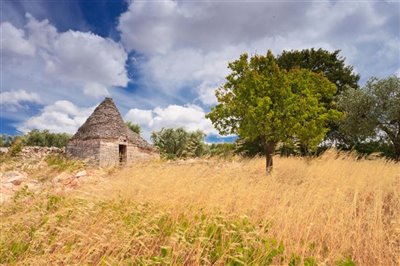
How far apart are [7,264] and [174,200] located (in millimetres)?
2284

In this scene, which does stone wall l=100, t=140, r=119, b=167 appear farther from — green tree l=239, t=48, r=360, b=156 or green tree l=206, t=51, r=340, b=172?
green tree l=239, t=48, r=360, b=156

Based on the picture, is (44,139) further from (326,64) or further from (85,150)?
(326,64)

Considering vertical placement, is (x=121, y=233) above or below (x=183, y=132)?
below

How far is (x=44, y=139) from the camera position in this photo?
143 feet

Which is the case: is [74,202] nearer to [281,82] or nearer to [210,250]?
[210,250]

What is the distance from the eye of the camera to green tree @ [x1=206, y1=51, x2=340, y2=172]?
11.1 m

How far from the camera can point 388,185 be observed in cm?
777

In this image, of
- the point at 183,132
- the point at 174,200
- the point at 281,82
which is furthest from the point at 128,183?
the point at 183,132

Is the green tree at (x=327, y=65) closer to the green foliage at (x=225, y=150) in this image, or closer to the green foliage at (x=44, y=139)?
the green foliage at (x=225, y=150)

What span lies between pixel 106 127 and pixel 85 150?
1978mm

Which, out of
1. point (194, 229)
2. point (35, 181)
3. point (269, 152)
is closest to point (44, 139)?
point (35, 181)

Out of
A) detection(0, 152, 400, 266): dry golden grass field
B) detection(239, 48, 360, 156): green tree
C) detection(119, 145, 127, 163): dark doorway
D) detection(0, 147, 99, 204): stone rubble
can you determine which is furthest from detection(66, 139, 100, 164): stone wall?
detection(239, 48, 360, 156): green tree

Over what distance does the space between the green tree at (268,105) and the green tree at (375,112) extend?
9.93m

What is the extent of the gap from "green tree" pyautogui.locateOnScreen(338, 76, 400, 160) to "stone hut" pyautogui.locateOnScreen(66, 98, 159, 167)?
569 inches
